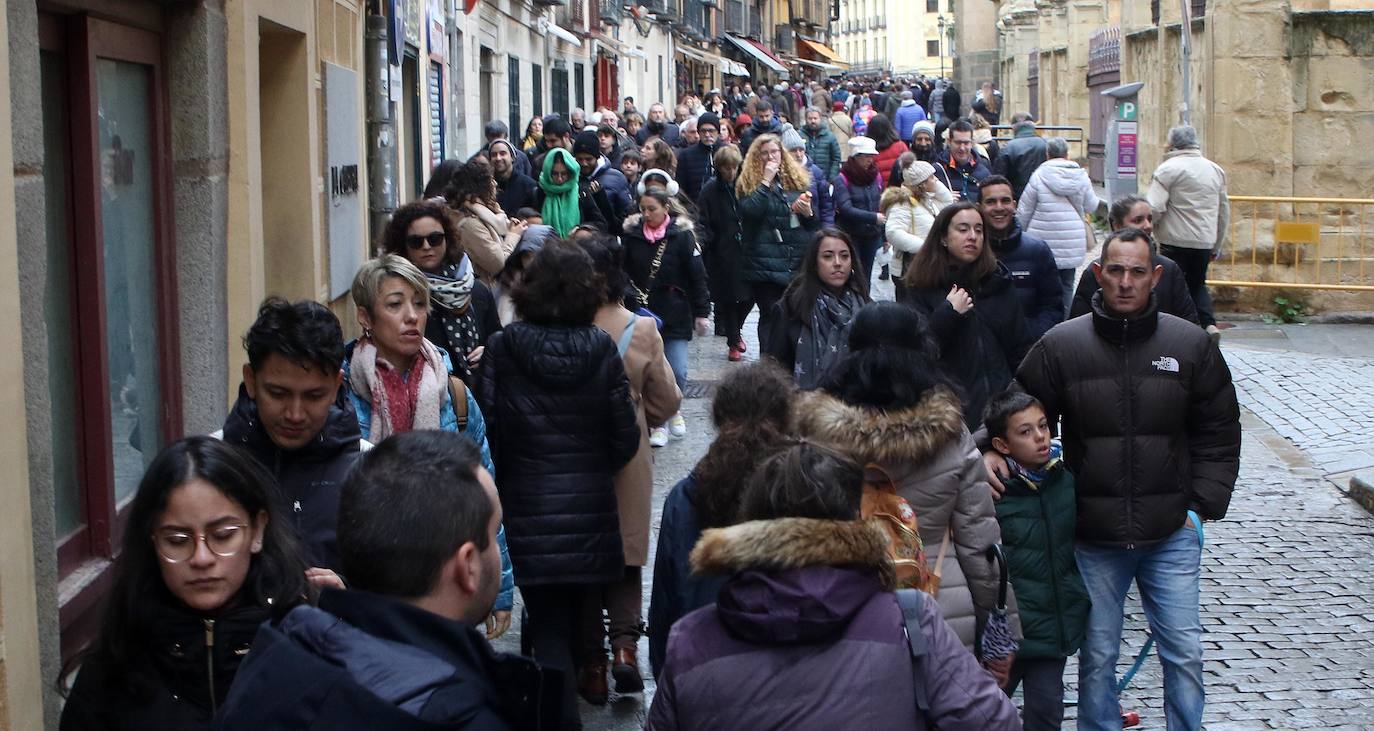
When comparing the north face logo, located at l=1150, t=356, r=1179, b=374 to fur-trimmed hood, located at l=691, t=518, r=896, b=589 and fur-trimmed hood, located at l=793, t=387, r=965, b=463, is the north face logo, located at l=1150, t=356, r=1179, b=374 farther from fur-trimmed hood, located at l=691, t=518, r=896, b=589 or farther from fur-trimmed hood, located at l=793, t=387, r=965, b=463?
fur-trimmed hood, located at l=691, t=518, r=896, b=589

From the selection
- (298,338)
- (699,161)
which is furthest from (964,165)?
(298,338)

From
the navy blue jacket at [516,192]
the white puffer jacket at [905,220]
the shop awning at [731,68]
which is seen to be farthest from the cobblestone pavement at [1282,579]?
the shop awning at [731,68]

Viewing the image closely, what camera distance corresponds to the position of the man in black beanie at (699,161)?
1798 centimetres

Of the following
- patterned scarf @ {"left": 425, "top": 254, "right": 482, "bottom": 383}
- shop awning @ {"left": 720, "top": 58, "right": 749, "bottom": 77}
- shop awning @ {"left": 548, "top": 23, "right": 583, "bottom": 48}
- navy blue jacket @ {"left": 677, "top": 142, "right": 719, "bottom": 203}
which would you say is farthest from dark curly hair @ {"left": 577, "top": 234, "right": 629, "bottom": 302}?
shop awning @ {"left": 720, "top": 58, "right": 749, "bottom": 77}

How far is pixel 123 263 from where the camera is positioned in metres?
5.89

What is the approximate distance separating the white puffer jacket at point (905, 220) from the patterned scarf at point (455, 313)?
416 cm

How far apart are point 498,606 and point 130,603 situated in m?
2.11

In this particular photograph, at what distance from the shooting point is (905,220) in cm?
1045

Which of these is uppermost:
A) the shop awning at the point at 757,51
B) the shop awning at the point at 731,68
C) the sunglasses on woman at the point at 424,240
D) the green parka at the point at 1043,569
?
the shop awning at the point at 757,51

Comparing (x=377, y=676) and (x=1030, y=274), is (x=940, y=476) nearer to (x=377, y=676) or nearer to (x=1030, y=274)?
(x=377, y=676)

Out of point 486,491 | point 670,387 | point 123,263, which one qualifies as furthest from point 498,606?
point 486,491

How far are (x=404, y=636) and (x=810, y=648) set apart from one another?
0.79 m

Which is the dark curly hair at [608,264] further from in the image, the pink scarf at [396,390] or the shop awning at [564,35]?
the shop awning at [564,35]

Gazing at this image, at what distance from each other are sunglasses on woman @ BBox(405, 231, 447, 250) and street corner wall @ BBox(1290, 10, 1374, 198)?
10.8 meters
